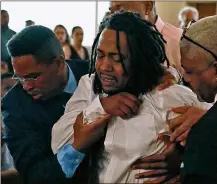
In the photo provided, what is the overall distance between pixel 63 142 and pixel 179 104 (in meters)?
0.19

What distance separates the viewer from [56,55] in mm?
820

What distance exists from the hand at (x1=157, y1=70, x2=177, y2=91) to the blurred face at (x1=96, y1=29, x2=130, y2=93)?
2.1 inches

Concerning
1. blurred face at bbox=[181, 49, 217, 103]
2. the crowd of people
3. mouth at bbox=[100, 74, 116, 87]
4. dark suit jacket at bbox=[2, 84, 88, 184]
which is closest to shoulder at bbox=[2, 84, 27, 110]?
dark suit jacket at bbox=[2, 84, 88, 184]

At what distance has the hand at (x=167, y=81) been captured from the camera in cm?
65

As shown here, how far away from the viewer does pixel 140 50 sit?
2.08ft

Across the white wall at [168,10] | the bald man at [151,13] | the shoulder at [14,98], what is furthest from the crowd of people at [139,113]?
the white wall at [168,10]

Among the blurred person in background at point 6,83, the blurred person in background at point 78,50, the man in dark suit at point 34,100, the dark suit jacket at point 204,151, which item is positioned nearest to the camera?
the dark suit jacket at point 204,151

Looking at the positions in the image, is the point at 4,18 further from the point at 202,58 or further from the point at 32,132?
the point at 202,58

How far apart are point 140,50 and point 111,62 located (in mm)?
44

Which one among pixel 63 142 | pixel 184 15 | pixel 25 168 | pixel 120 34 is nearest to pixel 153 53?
pixel 120 34

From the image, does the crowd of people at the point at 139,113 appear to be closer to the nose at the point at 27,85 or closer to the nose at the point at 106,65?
the nose at the point at 106,65

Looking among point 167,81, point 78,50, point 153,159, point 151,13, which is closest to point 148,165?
point 153,159

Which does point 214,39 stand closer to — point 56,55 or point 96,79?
point 96,79

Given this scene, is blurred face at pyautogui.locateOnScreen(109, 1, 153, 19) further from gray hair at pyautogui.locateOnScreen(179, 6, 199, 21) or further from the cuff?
the cuff
